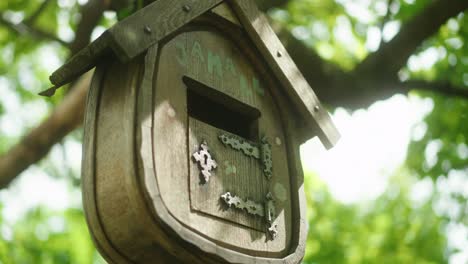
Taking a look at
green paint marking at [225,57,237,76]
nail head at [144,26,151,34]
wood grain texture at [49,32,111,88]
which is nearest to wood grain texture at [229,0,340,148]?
green paint marking at [225,57,237,76]

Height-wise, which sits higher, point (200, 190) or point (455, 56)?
point (455, 56)

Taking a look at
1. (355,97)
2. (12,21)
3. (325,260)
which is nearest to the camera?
(355,97)

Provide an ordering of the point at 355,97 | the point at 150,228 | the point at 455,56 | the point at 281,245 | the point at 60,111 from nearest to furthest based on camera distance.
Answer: the point at 150,228 < the point at 281,245 < the point at 60,111 < the point at 355,97 < the point at 455,56

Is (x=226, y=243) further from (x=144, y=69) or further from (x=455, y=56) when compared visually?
(x=455, y=56)

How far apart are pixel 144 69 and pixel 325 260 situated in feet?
13.9

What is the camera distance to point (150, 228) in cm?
170

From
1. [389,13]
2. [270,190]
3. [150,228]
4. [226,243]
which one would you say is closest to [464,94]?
[389,13]

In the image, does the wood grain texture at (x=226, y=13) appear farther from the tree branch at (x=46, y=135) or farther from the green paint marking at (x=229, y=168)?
the tree branch at (x=46, y=135)

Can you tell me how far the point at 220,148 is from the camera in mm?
2033

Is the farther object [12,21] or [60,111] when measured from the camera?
[12,21]

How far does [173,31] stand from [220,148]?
0.39 m

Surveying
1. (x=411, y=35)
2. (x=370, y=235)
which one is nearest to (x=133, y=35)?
(x=411, y=35)

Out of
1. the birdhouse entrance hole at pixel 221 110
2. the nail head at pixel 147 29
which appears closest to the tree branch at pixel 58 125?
the birdhouse entrance hole at pixel 221 110

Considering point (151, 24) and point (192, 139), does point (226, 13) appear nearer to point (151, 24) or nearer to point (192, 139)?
point (151, 24)
